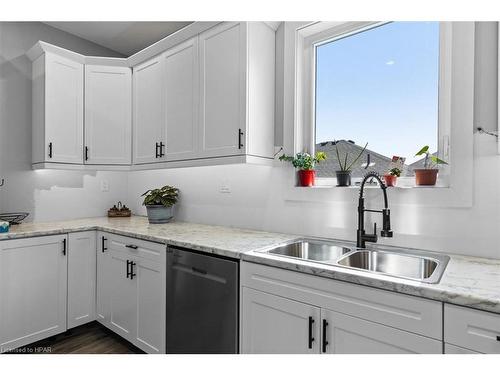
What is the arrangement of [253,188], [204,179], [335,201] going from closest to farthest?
[335,201], [253,188], [204,179]

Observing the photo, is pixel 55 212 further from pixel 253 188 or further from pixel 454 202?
pixel 454 202

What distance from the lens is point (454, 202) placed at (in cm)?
154

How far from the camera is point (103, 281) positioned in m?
2.45

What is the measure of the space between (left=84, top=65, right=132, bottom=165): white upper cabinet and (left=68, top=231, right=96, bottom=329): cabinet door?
0.77 m

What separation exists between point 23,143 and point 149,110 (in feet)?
3.88

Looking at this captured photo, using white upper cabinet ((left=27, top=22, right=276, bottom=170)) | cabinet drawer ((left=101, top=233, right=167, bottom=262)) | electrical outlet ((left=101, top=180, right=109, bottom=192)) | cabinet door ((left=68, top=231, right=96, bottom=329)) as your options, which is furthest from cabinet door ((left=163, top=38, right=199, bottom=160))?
electrical outlet ((left=101, top=180, right=109, bottom=192))

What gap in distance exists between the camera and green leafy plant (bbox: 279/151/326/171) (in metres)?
2.05

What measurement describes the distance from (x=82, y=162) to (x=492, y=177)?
9.86 feet

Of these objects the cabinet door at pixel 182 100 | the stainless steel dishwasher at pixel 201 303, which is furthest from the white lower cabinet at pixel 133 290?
the cabinet door at pixel 182 100

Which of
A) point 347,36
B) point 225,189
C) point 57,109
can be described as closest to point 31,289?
point 57,109

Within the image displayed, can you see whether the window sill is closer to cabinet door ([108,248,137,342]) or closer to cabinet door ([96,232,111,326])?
cabinet door ([108,248,137,342])

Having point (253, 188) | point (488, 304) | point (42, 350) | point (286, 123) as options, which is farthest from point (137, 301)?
point (488, 304)

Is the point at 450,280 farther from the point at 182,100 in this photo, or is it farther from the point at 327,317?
the point at 182,100

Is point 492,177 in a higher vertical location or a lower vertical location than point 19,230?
higher
